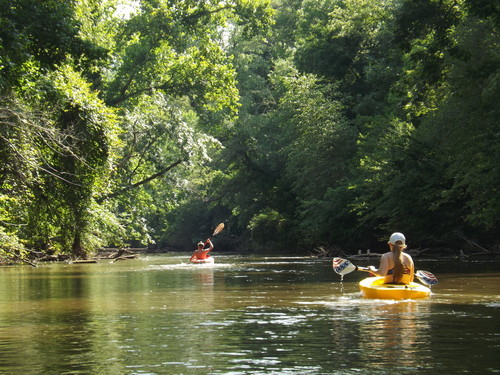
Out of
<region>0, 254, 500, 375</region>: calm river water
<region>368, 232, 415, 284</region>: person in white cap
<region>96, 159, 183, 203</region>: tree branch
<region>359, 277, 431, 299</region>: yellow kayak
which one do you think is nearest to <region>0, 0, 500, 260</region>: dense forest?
<region>96, 159, 183, 203</region>: tree branch

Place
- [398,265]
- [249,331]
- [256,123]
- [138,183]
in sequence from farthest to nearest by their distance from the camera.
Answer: [256,123], [138,183], [398,265], [249,331]

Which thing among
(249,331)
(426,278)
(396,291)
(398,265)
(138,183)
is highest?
(138,183)

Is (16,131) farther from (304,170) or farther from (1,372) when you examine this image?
(304,170)

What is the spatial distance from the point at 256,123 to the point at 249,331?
48.7m

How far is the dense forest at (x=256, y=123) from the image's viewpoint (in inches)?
824

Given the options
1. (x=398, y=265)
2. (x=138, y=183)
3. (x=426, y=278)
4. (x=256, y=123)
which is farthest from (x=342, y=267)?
(x=256, y=123)

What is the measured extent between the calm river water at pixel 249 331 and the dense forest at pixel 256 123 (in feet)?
12.3

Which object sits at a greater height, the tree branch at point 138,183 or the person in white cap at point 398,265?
the tree branch at point 138,183

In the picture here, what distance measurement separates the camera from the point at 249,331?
12.1 m

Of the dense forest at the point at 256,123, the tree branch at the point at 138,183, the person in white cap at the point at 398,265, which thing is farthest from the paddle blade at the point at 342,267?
the tree branch at the point at 138,183

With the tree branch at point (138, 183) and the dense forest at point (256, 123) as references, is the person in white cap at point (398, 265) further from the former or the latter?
the tree branch at point (138, 183)

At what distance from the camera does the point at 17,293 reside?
66.6 feet

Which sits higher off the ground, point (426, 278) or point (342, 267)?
point (342, 267)

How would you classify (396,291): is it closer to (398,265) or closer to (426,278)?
(398,265)
